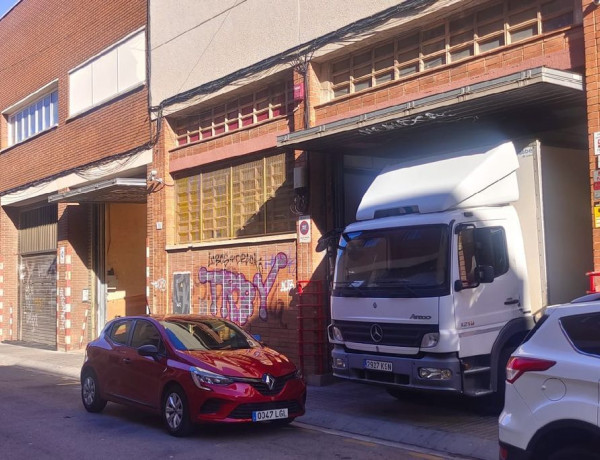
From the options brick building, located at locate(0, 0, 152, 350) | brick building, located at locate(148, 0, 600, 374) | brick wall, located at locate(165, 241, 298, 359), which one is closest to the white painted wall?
brick building, located at locate(148, 0, 600, 374)

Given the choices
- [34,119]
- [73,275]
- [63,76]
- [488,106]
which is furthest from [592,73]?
[34,119]

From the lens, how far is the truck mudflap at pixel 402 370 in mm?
8297

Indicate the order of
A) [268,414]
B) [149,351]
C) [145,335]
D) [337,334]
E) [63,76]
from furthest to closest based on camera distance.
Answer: [63,76] < [145,335] < [337,334] < [149,351] < [268,414]

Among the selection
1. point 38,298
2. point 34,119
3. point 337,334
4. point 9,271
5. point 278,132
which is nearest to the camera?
point 337,334

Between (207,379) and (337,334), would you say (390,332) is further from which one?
(207,379)

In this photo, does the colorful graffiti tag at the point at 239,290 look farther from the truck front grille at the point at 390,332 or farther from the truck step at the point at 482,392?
the truck step at the point at 482,392

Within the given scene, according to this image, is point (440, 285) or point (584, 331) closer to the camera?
point (584, 331)

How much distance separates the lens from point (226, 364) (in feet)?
29.0

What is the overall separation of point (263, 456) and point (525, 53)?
21.7 feet

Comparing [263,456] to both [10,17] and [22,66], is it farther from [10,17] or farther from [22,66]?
[10,17]

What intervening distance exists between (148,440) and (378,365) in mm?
2997

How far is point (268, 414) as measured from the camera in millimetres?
8680

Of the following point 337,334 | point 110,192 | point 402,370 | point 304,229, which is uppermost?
point 110,192

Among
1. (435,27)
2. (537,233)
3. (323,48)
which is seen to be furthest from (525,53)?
(323,48)
